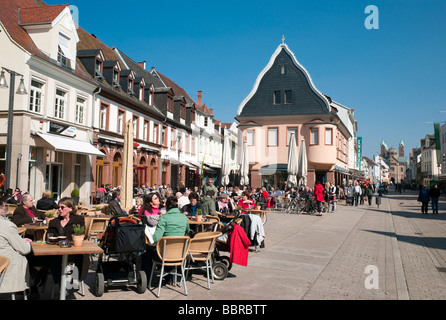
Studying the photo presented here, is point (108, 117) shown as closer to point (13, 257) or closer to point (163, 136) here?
point (163, 136)

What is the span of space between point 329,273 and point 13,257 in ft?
18.3

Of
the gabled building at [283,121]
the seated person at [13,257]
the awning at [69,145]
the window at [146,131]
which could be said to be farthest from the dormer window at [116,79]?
the seated person at [13,257]

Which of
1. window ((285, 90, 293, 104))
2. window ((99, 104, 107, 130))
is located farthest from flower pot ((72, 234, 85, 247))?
window ((285, 90, 293, 104))

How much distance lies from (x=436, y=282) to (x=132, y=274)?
18.1 feet

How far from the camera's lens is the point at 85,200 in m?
22.7

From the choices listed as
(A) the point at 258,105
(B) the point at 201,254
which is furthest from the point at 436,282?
(A) the point at 258,105

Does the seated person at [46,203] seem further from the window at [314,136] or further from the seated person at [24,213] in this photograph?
the window at [314,136]

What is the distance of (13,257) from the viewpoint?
178 inches

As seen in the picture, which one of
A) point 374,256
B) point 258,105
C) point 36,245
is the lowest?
point 374,256

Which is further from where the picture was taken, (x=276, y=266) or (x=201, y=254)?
(x=276, y=266)

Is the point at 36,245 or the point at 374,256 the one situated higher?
the point at 36,245

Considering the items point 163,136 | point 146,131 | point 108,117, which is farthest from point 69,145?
point 163,136

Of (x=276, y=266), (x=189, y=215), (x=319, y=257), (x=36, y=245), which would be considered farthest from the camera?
(x=189, y=215)
